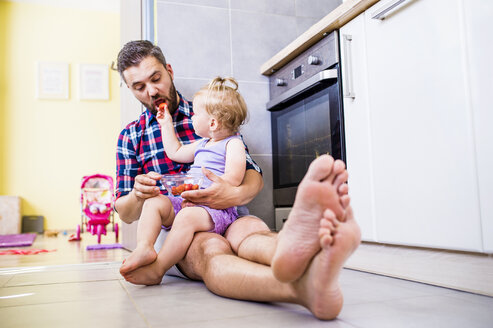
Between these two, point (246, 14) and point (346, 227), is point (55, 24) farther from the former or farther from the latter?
point (346, 227)

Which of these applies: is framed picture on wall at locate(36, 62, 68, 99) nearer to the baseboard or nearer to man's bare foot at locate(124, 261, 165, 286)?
man's bare foot at locate(124, 261, 165, 286)

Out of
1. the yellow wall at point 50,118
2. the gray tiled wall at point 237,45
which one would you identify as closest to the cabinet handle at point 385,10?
the gray tiled wall at point 237,45

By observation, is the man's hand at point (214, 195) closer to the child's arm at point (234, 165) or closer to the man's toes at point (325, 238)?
the child's arm at point (234, 165)

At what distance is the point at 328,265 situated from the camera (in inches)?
28.6

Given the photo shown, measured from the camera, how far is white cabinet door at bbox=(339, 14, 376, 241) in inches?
58.3

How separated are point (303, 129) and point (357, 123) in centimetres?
41

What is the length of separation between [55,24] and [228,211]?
19.4 ft

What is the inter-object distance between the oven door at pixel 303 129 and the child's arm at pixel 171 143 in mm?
518

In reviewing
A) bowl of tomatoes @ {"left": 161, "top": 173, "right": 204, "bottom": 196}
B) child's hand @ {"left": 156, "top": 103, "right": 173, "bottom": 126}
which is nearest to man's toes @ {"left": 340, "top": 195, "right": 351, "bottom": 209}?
bowl of tomatoes @ {"left": 161, "top": 173, "right": 204, "bottom": 196}

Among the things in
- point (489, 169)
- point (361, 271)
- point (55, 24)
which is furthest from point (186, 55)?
point (55, 24)

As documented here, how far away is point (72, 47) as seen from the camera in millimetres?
6207

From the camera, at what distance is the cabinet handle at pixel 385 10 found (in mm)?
1340

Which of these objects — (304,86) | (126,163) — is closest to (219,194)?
(126,163)

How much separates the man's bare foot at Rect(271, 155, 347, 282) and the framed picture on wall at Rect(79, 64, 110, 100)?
6.00 m
